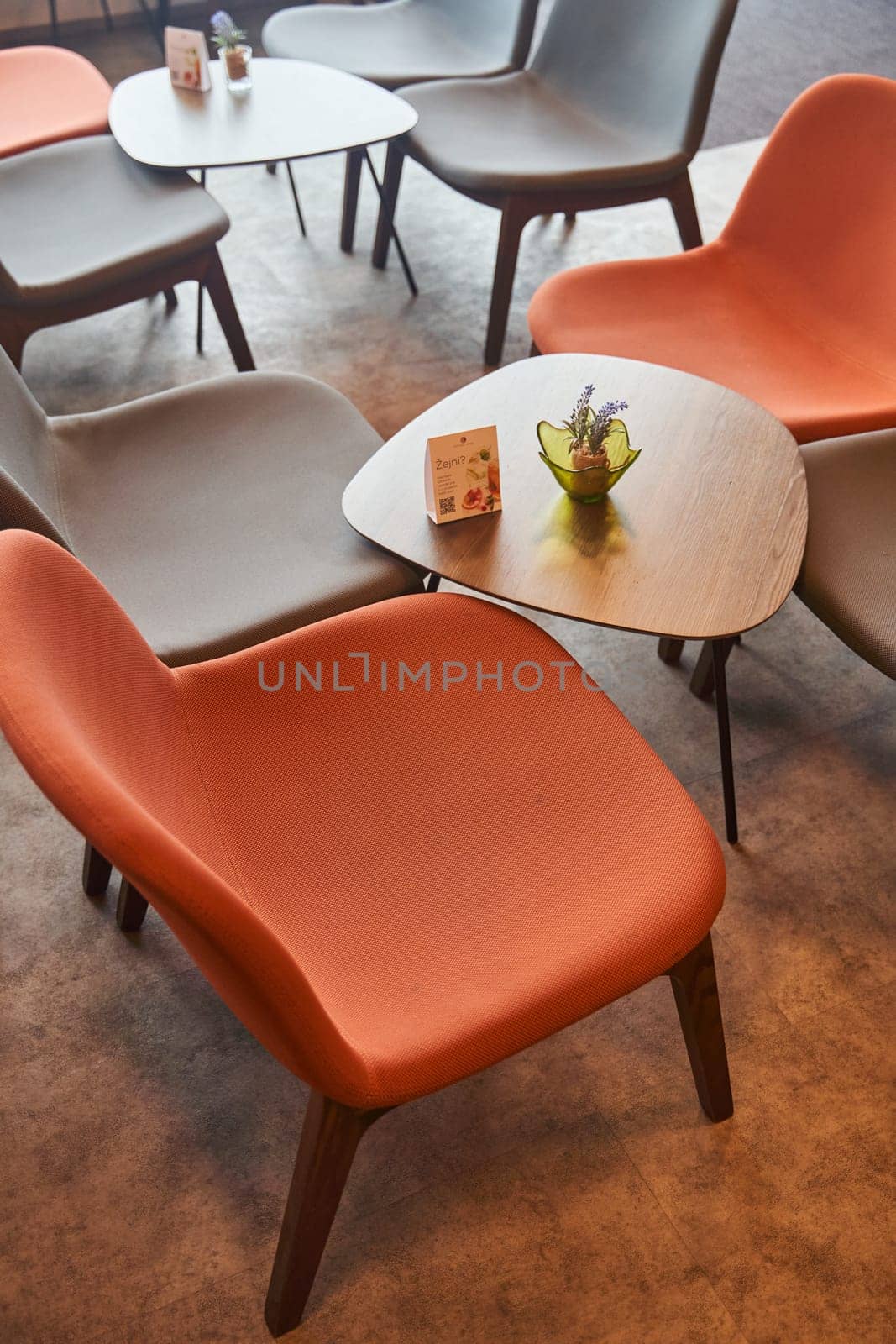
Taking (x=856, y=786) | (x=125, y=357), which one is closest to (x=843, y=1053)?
(x=856, y=786)

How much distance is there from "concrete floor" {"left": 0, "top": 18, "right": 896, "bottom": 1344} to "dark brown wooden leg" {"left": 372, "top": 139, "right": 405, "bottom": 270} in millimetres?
1443

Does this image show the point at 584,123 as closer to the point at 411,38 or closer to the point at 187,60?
the point at 411,38

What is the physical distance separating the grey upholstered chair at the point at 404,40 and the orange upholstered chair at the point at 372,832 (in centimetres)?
221

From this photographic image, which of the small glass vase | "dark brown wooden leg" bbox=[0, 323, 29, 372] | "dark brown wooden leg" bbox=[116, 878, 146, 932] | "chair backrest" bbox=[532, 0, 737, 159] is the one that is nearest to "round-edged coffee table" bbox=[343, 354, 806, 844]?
"dark brown wooden leg" bbox=[116, 878, 146, 932]

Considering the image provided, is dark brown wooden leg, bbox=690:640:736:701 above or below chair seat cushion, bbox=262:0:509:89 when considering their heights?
below

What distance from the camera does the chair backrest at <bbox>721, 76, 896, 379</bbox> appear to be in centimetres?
217

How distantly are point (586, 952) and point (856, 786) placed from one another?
3.21 ft

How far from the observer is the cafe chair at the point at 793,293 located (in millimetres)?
2146

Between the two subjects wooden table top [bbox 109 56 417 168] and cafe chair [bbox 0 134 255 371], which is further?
wooden table top [bbox 109 56 417 168]

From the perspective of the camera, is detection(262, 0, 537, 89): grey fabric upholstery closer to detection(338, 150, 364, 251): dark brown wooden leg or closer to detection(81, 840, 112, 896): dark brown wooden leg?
detection(338, 150, 364, 251): dark brown wooden leg

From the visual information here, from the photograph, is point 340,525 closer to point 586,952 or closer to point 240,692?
point 240,692

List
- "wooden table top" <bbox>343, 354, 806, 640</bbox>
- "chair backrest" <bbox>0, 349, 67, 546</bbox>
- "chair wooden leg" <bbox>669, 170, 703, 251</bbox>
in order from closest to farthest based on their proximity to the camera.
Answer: "chair backrest" <bbox>0, 349, 67, 546</bbox> < "wooden table top" <bbox>343, 354, 806, 640</bbox> < "chair wooden leg" <bbox>669, 170, 703, 251</bbox>

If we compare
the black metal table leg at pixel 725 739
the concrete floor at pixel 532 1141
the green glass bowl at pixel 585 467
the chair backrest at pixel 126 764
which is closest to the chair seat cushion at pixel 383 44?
the concrete floor at pixel 532 1141

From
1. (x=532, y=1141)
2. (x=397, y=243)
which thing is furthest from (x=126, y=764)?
(x=397, y=243)
